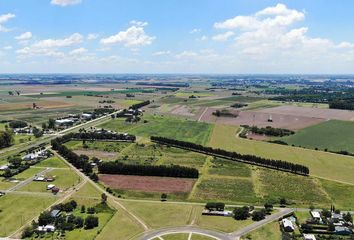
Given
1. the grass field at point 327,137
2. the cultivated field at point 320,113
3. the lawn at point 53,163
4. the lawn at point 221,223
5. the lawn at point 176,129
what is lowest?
the lawn at point 221,223

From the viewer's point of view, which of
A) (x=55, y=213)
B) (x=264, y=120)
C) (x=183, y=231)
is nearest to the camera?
(x=183, y=231)

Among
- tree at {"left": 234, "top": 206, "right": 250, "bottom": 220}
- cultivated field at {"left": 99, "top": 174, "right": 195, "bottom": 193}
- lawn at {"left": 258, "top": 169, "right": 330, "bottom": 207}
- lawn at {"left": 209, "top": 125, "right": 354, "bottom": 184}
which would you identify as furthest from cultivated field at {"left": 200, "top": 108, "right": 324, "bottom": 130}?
tree at {"left": 234, "top": 206, "right": 250, "bottom": 220}

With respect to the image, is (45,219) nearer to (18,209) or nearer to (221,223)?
(18,209)

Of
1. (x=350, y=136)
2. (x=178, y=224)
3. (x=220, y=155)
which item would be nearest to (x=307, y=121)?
(x=350, y=136)

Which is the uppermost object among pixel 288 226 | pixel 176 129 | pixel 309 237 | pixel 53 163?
pixel 288 226

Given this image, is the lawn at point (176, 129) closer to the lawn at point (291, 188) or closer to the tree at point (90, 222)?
the lawn at point (291, 188)

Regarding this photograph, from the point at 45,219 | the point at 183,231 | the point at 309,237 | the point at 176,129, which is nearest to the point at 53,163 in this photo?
the point at 45,219

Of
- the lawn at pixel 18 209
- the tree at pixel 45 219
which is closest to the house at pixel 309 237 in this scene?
the tree at pixel 45 219
